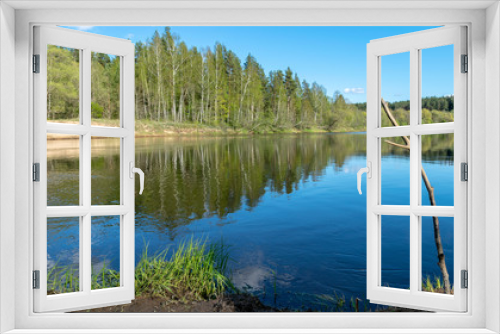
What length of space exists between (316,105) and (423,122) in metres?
9.72

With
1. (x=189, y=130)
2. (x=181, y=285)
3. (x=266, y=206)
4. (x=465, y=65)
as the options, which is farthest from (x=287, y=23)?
(x=189, y=130)

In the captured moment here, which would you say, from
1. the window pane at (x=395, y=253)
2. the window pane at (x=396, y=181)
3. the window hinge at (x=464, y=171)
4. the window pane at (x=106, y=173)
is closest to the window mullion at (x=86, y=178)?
the window hinge at (x=464, y=171)

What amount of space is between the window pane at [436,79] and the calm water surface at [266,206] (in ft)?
2.72

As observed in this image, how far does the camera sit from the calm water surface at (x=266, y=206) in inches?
218

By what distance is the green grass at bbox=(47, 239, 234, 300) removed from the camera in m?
3.24

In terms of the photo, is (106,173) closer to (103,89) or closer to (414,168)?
(103,89)

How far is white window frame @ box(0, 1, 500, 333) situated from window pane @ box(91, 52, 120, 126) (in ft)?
1.69

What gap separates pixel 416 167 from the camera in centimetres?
205

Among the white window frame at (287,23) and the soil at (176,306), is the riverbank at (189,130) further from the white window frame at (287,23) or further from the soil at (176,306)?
the white window frame at (287,23)

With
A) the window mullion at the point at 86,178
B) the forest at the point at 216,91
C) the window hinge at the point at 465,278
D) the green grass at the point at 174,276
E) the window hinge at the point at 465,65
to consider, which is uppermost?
the forest at the point at 216,91

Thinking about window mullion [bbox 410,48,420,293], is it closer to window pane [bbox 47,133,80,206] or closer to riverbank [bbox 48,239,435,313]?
riverbank [bbox 48,239,435,313]

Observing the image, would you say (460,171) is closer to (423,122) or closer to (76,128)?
(423,122)

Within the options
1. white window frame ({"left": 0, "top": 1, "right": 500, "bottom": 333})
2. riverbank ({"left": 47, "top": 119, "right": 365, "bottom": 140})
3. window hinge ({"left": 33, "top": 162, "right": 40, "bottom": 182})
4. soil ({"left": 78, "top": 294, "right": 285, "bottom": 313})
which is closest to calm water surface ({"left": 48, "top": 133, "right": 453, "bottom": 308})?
riverbank ({"left": 47, "top": 119, "right": 365, "bottom": 140})

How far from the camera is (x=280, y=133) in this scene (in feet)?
39.0
